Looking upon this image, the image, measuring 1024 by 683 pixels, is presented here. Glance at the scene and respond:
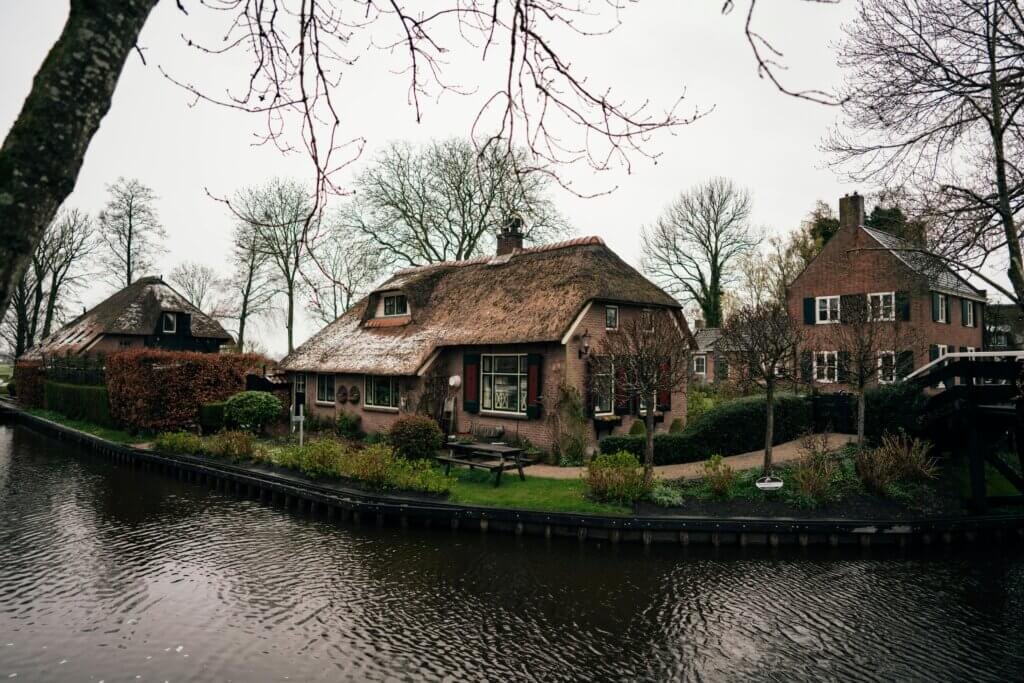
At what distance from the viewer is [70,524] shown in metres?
13.5

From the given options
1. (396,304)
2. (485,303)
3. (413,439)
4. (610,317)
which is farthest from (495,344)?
(396,304)

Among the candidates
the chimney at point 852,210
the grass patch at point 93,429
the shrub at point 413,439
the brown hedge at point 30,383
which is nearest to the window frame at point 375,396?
the shrub at point 413,439

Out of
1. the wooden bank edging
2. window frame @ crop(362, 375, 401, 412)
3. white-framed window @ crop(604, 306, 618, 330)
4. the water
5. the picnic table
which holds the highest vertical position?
white-framed window @ crop(604, 306, 618, 330)

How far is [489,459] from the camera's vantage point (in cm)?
1639

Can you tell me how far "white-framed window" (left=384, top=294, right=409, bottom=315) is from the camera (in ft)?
77.4

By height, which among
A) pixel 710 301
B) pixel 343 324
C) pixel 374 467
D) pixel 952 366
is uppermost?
pixel 710 301

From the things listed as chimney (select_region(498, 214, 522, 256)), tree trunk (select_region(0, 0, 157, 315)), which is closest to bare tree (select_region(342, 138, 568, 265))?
chimney (select_region(498, 214, 522, 256))

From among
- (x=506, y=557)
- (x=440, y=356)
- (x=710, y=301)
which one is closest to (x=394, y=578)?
(x=506, y=557)

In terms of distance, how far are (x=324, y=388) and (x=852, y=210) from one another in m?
24.6

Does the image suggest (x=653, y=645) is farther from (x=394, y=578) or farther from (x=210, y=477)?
(x=210, y=477)

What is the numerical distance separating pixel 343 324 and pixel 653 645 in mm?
20694

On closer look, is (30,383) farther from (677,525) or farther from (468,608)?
(677,525)

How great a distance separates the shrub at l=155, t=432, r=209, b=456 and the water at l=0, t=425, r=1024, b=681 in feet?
21.1

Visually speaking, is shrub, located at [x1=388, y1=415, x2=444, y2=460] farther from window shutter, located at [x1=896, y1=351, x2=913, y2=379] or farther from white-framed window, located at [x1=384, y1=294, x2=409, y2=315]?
window shutter, located at [x1=896, y1=351, x2=913, y2=379]
